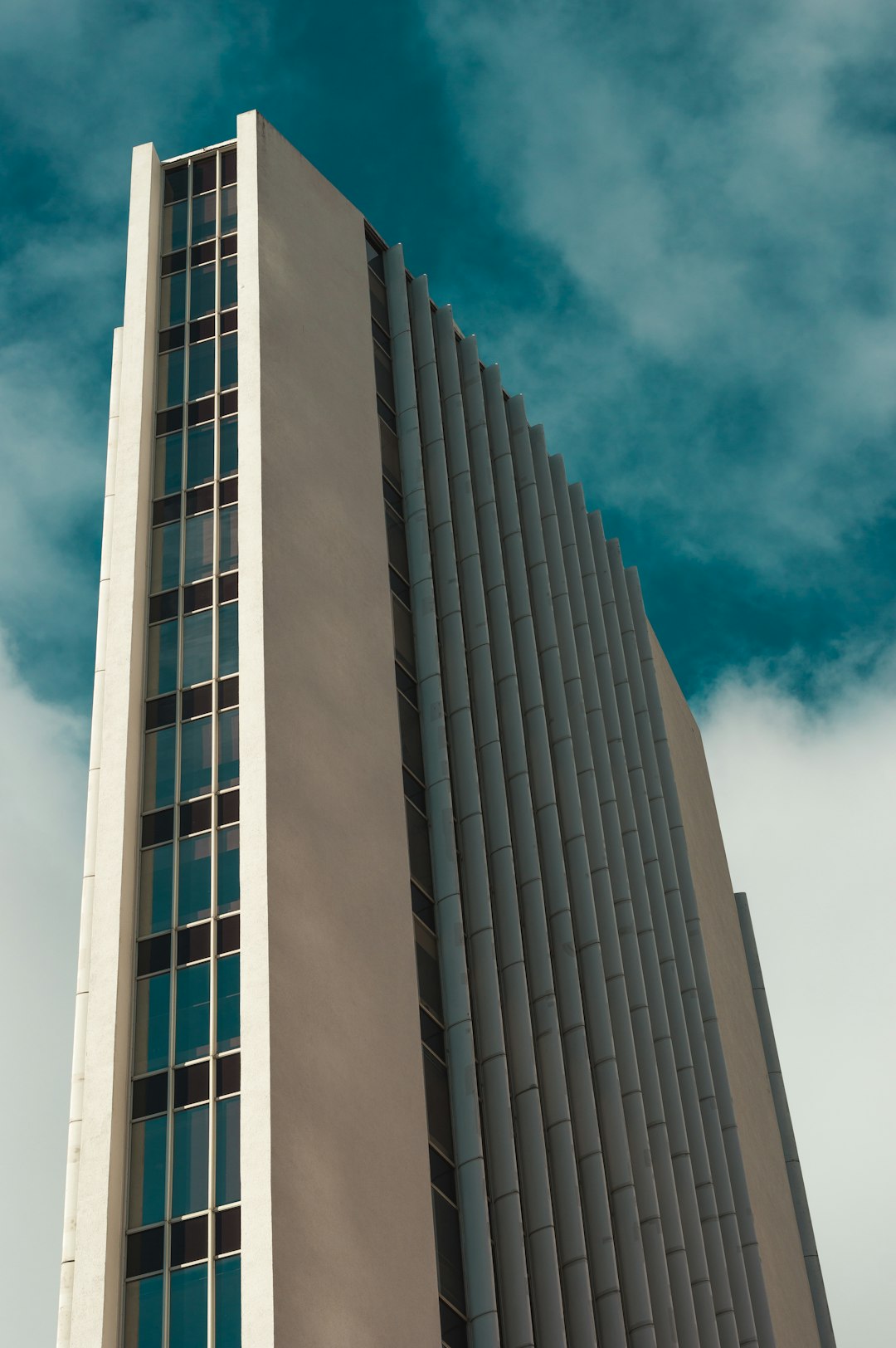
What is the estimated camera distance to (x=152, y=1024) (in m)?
34.1

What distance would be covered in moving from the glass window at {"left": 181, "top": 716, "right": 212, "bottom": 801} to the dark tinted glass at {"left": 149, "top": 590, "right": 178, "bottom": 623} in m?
3.67

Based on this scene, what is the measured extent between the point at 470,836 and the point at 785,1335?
81.3 ft

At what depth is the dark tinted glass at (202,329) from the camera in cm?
4622

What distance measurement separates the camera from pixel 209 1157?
104 ft

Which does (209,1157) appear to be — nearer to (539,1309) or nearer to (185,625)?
(539,1309)

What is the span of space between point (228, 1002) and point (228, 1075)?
1567 mm

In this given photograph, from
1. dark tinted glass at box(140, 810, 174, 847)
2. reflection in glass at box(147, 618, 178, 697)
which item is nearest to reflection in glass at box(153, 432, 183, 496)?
reflection in glass at box(147, 618, 178, 697)

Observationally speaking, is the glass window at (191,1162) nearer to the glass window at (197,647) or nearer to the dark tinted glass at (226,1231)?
the dark tinted glass at (226,1231)

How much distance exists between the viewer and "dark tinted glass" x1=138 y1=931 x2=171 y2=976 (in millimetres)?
34812

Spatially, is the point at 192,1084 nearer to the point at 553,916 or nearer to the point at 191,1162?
the point at 191,1162

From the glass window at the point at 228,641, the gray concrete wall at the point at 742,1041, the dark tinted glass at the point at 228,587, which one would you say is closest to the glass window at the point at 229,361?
the dark tinted glass at the point at 228,587

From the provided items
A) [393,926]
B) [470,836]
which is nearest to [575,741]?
[470,836]

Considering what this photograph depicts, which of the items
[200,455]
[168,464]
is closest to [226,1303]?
[200,455]

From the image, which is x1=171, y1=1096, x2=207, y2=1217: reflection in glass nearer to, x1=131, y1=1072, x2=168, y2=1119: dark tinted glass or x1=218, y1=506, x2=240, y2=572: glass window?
x1=131, y1=1072, x2=168, y2=1119: dark tinted glass
